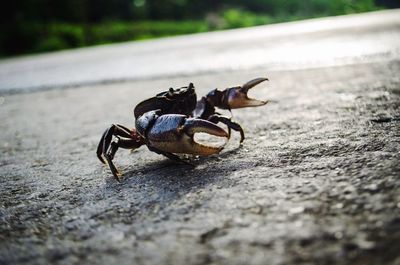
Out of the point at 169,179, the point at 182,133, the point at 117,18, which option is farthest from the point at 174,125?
the point at 117,18

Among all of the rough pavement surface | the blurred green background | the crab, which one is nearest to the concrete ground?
the rough pavement surface

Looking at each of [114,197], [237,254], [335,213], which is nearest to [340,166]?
[335,213]

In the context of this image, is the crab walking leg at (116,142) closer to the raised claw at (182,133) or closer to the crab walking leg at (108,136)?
the crab walking leg at (108,136)

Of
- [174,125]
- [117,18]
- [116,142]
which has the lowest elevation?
[116,142]

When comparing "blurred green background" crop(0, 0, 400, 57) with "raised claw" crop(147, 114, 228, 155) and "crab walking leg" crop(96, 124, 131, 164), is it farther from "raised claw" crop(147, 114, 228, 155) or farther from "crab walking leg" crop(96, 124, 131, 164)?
"raised claw" crop(147, 114, 228, 155)

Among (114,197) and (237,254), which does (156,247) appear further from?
(114,197)

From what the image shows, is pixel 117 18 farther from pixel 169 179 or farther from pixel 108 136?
pixel 169 179
